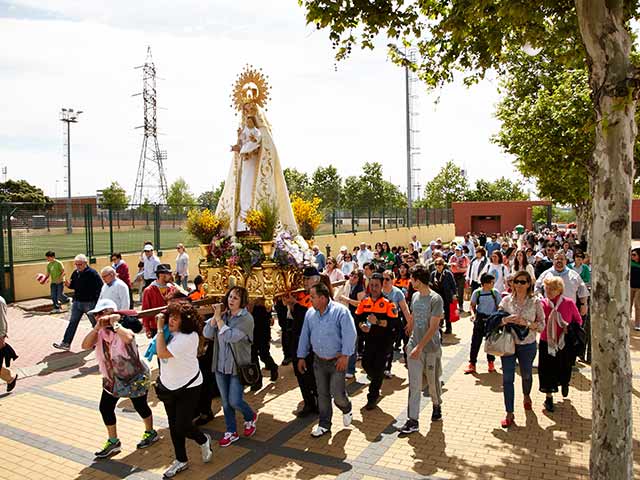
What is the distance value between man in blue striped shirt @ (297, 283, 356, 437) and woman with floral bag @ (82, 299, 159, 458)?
1.87 m

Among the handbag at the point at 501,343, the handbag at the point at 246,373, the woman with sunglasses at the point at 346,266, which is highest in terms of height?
the woman with sunglasses at the point at 346,266

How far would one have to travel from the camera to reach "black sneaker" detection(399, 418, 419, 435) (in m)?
6.23

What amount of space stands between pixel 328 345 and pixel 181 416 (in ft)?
5.84

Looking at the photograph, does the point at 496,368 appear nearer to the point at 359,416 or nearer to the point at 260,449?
the point at 359,416

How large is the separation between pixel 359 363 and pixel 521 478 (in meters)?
4.52

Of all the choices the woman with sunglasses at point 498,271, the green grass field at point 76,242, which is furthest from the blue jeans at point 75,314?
the woman with sunglasses at point 498,271

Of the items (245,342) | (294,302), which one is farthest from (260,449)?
(294,302)

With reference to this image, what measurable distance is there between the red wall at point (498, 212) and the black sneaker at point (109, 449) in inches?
1909

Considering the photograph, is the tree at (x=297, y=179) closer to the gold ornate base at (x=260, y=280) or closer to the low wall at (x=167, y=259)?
the low wall at (x=167, y=259)

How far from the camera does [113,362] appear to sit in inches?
227

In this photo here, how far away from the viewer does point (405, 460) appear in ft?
18.4

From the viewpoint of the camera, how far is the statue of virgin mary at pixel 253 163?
8.93 meters

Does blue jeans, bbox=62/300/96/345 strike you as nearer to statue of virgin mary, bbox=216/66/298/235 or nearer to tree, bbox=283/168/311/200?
statue of virgin mary, bbox=216/66/298/235

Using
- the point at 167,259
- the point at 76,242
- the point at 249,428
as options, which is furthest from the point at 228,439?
the point at 167,259
